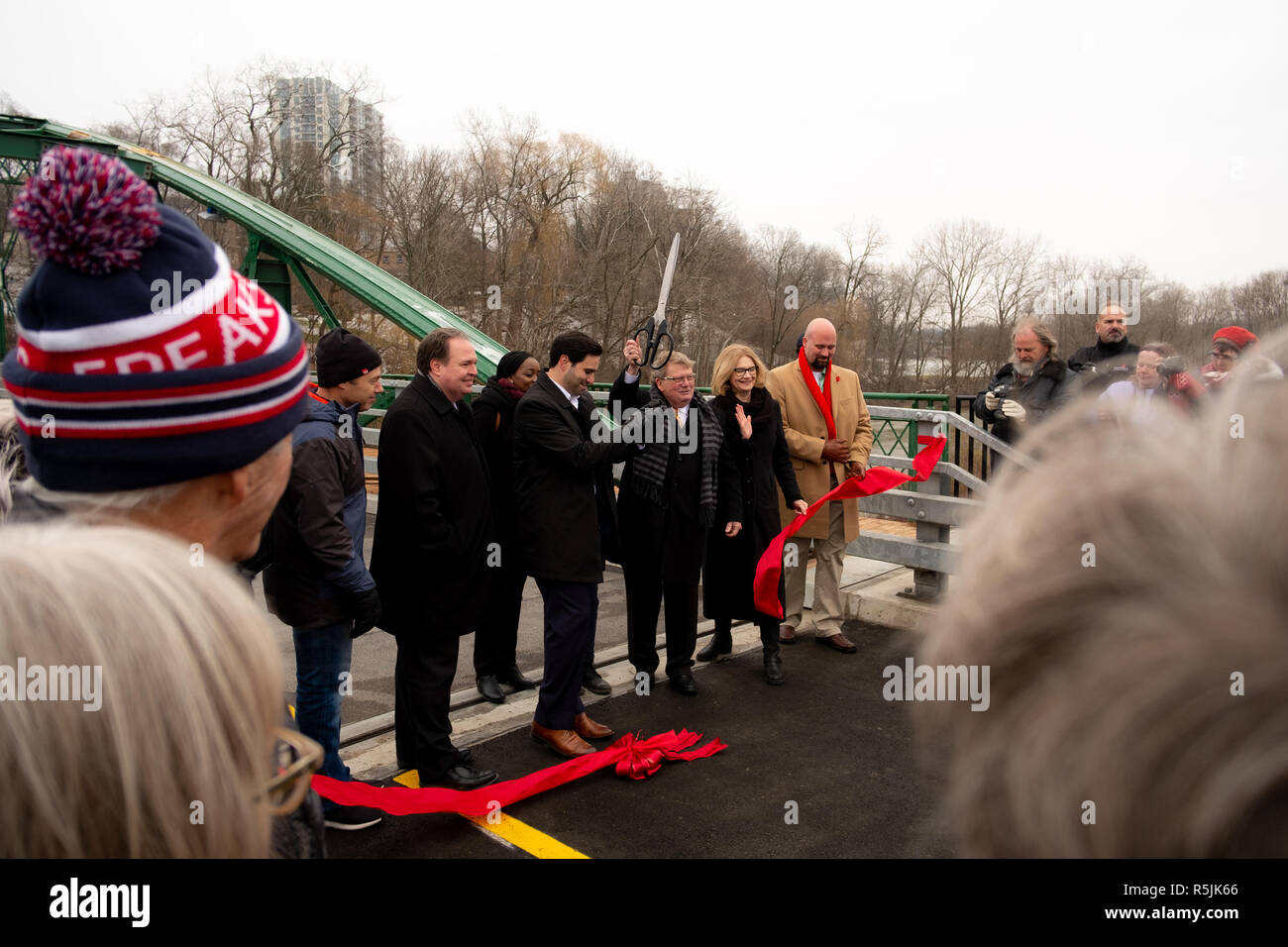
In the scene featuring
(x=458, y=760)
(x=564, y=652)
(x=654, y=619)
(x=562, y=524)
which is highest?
(x=562, y=524)

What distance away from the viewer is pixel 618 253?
133ft

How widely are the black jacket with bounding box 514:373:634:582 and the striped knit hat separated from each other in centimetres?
339

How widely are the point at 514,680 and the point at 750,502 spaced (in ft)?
6.58

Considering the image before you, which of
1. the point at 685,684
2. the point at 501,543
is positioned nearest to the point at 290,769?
the point at 501,543

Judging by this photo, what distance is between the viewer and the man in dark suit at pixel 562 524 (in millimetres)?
4617

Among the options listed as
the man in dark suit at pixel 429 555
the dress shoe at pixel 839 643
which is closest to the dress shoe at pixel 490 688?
the man in dark suit at pixel 429 555

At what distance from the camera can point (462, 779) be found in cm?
409

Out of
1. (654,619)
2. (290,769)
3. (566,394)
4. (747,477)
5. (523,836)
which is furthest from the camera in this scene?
(747,477)

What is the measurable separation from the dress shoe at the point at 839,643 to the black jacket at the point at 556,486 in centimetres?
239

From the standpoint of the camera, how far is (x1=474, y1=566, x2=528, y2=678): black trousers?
5.50m

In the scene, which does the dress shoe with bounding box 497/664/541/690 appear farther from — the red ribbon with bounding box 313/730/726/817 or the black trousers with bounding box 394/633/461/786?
the black trousers with bounding box 394/633/461/786

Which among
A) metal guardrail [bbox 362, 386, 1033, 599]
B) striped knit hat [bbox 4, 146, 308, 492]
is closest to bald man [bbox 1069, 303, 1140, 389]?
metal guardrail [bbox 362, 386, 1033, 599]

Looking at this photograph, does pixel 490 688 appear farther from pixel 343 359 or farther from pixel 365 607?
pixel 343 359
